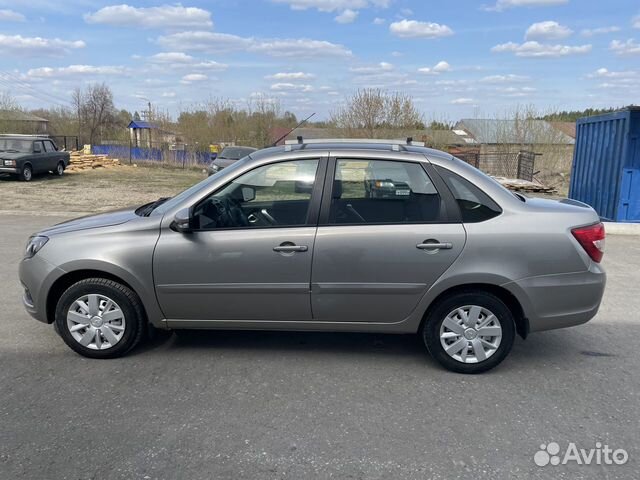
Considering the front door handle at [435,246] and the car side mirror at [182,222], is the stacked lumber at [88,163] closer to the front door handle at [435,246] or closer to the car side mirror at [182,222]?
the car side mirror at [182,222]

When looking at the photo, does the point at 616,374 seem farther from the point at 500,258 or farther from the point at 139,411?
the point at 139,411

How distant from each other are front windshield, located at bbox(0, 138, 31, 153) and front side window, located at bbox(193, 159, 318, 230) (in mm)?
19838

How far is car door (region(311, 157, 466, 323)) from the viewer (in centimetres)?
380

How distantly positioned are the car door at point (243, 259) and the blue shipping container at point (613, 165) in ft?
29.6

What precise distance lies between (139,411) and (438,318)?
2.19m

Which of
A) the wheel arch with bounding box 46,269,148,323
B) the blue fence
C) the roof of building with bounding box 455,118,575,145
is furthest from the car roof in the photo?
the blue fence

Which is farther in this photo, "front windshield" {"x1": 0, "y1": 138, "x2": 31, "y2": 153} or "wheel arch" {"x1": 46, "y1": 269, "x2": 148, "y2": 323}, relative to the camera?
"front windshield" {"x1": 0, "y1": 138, "x2": 31, "y2": 153}

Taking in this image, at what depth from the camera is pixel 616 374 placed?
13.1 feet

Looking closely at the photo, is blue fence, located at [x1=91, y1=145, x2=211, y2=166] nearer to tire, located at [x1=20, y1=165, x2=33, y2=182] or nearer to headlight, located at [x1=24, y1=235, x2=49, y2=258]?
tire, located at [x1=20, y1=165, x2=33, y2=182]

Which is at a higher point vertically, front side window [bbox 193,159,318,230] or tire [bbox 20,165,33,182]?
front side window [bbox 193,159,318,230]

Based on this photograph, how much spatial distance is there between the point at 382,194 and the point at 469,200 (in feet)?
2.13

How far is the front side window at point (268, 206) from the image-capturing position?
3973 mm

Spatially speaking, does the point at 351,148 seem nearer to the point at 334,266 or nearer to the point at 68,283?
the point at 334,266

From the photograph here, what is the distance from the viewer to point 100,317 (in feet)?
13.3
